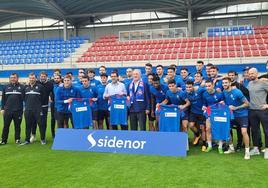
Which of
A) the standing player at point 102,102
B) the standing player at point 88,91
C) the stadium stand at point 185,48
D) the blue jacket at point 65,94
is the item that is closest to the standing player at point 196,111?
the standing player at point 102,102

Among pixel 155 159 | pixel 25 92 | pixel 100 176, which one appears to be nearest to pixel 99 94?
pixel 25 92

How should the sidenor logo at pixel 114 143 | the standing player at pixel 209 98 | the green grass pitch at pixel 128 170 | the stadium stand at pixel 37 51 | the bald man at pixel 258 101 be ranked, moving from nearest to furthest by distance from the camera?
the green grass pitch at pixel 128 170
the bald man at pixel 258 101
the sidenor logo at pixel 114 143
the standing player at pixel 209 98
the stadium stand at pixel 37 51

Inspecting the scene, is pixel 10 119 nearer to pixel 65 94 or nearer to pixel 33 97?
pixel 33 97

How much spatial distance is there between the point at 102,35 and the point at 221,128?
917 inches

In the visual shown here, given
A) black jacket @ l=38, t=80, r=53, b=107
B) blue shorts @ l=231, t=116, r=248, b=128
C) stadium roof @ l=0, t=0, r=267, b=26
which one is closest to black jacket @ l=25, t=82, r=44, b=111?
black jacket @ l=38, t=80, r=53, b=107

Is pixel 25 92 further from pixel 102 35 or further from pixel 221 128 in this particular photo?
pixel 102 35

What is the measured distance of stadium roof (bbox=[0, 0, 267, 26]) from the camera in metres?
22.8

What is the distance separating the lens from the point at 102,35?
2827cm

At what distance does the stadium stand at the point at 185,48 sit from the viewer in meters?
19.2

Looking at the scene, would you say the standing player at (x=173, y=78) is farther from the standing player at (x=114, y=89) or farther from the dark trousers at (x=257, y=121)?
the dark trousers at (x=257, y=121)

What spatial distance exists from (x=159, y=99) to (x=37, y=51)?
20.4 metres

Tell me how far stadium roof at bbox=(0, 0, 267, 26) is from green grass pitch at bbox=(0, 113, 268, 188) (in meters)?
18.1

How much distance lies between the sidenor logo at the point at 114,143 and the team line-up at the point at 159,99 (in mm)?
822

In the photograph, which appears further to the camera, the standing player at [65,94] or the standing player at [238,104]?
the standing player at [65,94]
